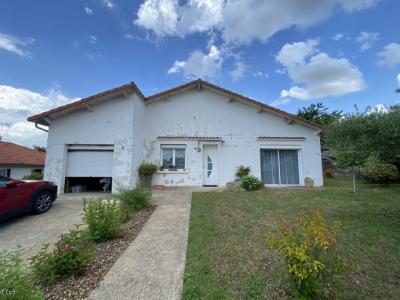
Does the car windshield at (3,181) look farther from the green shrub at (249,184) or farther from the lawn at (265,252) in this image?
the green shrub at (249,184)

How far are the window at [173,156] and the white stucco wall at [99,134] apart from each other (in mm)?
2406

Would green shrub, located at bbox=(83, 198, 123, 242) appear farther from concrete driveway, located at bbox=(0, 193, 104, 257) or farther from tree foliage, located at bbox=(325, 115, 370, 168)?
tree foliage, located at bbox=(325, 115, 370, 168)

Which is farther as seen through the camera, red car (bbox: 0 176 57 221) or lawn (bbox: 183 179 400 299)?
red car (bbox: 0 176 57 221)

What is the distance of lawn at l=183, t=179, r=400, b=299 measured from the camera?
2658 mm

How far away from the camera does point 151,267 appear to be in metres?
3.29

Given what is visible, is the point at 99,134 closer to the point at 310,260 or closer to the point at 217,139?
the point at 217,139

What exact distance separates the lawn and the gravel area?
1.31m

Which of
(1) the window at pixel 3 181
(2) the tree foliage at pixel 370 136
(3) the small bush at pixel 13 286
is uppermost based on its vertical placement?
(2) the tree foliage at pixel 370 136

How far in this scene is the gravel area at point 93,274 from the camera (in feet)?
8.72

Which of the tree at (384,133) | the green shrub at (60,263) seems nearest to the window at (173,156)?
the tree at (384,133)

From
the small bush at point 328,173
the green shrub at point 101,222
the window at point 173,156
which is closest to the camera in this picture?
the green shrub at point 101,222

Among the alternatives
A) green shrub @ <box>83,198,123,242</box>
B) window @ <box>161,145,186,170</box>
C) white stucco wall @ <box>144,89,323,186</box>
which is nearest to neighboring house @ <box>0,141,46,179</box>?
white stucco wall @ <box>144,89,323,186</box>

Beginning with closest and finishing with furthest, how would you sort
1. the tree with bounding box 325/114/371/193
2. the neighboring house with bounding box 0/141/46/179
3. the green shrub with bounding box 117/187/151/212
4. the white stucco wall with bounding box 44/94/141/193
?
the tree with bounding box 325/114/371/193, the green shrub with bounding box 117/187/151/212, the white stucco wall with bounding box 44/94/141/193, the neighboring house with bounding box 0/141/46/179

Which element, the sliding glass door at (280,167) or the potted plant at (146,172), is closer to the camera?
the potted plant at (146,172)
